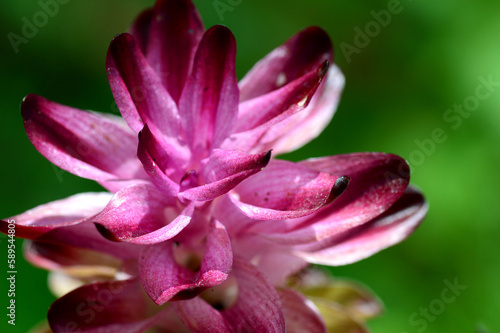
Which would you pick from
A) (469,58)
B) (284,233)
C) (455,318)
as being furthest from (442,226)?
(284,233)

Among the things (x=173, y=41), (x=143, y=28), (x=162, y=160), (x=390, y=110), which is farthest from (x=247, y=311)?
(x=390, y=110)

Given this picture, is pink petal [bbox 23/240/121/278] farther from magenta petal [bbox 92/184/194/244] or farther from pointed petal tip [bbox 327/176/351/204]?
pointed petal tip [bbox 327/176/351/204]

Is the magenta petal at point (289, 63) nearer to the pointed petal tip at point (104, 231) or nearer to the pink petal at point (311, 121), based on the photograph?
the pink petal at point (311, 121)

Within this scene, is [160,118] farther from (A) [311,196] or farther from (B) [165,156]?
(A) [311,196]

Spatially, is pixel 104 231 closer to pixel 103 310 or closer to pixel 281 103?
pixel 103 310

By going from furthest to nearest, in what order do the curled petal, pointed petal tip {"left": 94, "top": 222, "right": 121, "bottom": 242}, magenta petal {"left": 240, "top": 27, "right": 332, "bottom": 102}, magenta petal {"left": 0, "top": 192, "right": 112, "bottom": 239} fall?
1. magenta petal {"left": 240, "top": 27, "right": 332, "bottom": 102}
2. magenta petal {"left": 0, "top": 192, "right": 112, "bottom": 239}
3. the curled petal
4. pointed petal tip {"left": 94, "top": 222, "right": 121, "bottom": 242}

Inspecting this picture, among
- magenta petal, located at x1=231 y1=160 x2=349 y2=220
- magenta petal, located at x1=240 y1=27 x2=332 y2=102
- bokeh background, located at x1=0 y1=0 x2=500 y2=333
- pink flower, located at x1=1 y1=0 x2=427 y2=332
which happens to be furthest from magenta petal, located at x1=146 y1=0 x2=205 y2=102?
bokeh background, located at x1=0 y1=0 x2=500 y2=333

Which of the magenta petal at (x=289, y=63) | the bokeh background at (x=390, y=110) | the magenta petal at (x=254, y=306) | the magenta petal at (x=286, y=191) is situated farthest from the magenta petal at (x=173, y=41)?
the bokeh background at (x=390, y=110)
